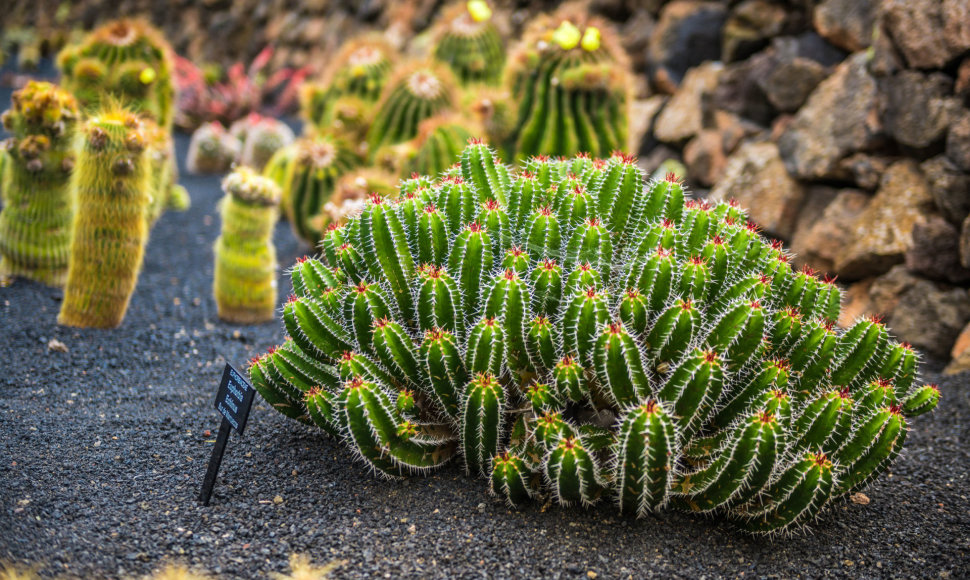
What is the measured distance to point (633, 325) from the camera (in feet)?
8.89

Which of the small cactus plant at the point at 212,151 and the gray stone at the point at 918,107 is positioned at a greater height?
the gray stone at the point at 918,107

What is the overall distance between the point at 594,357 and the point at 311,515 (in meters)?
1.08

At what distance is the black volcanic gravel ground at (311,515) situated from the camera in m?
2.50

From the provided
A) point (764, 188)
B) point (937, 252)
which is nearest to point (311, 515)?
point (937, 252)

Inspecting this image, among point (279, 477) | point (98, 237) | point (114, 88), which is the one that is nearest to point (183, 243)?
point (114, 88)

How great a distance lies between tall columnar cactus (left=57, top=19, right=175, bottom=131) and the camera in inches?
249

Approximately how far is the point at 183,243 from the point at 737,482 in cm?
512

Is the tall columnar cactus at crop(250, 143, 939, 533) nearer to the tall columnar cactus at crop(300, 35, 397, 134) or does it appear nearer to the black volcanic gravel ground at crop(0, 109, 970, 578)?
the black volcanic gravel ground at crop(0, 109, 970, 578)

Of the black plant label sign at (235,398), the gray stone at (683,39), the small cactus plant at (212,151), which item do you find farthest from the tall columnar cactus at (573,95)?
the small cactus plant at (212,151)

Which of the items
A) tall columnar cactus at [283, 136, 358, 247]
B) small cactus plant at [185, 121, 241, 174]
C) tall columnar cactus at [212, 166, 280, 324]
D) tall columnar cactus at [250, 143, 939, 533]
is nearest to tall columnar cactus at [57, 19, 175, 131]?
tall columnar cactus at [283, 136, 358, 247]

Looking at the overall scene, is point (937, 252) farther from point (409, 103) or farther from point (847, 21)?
point (409, 103)

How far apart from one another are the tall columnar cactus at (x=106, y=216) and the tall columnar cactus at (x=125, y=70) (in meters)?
2.32

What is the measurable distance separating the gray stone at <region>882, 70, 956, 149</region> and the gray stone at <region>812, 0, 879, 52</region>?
82 centimetres

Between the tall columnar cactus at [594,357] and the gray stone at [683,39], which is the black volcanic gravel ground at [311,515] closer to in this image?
the tall columnar cactus at [594,357]
